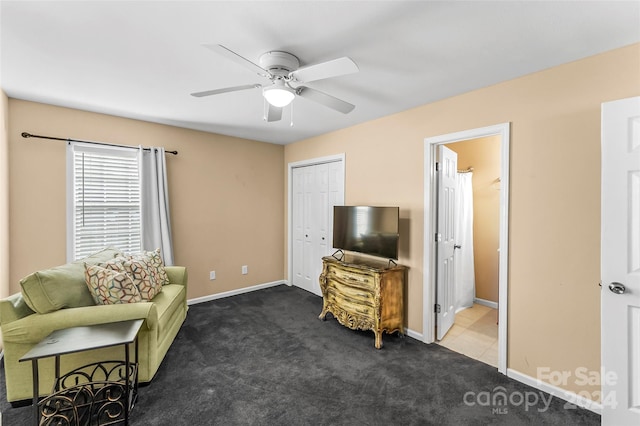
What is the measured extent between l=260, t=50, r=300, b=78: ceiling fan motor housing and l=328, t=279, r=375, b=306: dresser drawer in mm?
2141

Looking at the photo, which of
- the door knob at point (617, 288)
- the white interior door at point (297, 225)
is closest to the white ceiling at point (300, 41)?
the door knob at point (617, 288)

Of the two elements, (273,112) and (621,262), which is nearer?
(621,262)

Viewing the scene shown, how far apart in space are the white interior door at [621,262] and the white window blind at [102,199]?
4.38m

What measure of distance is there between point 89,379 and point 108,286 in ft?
2.12

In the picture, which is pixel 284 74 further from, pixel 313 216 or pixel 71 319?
pixel 313 216

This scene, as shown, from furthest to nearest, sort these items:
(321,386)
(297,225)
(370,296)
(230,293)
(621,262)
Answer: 1. (297,225)
2. (230,293)
3. (370,296)
4. (321,386)
5. (621,262)

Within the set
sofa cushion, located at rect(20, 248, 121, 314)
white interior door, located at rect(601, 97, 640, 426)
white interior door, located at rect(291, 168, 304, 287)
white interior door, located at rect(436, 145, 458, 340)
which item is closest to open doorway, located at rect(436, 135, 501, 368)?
white interior door, located at rect(436, 145, 458, 340)

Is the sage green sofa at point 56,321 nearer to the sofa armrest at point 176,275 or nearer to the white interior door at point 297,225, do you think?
the sofa armrest at point 176,275

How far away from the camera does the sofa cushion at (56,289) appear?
73.1 inches

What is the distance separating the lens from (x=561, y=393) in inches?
78.9

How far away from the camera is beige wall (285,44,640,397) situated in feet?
Answer: 6.18

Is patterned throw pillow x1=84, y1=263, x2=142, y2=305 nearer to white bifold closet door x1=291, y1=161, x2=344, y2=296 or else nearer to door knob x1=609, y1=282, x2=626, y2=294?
white bifold closet door x1=291, y1=161, x2=344, y2=296

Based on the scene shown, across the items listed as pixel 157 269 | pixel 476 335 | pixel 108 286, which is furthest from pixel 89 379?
pixel 476 335

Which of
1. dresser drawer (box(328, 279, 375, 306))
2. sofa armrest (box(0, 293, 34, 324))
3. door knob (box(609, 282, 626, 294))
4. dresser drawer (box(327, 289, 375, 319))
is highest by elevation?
door knob (box(609, 282, 626, 294))
